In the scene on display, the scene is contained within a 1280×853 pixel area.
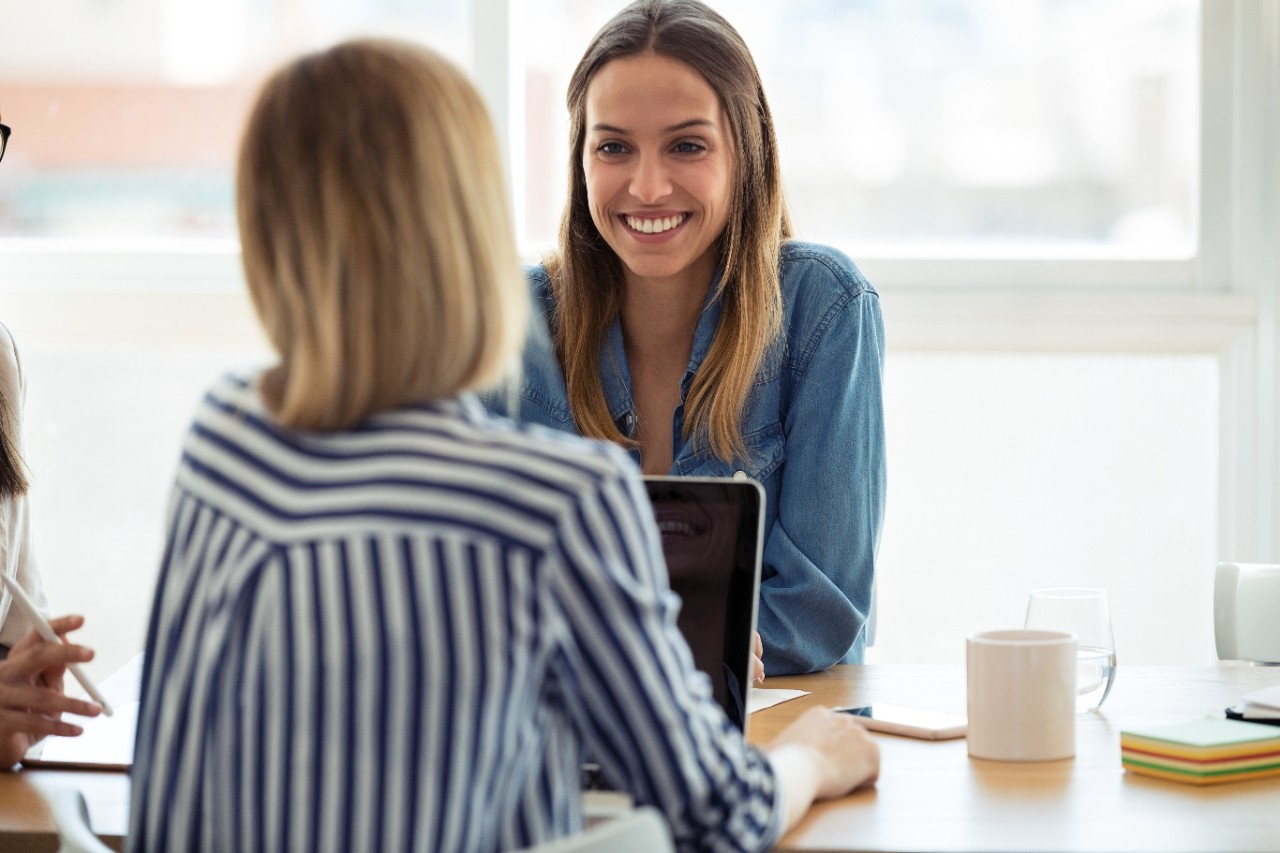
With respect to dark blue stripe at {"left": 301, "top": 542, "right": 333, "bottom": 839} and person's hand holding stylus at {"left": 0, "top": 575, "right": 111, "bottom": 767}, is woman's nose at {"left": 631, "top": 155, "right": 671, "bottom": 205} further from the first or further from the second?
dark blue stripe at {"left": 301, "top": 542, "right": 333, "bottom": 839}

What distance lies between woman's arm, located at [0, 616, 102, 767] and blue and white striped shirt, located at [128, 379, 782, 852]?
1.45 feet

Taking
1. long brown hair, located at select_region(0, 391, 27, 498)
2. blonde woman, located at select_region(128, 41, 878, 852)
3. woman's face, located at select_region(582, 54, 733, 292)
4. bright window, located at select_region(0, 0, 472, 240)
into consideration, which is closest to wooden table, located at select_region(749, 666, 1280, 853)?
blonde woman, located at select_region(128, 41, 878, 852)

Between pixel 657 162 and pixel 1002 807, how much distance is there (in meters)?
1.13

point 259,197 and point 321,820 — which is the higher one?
point 259,197

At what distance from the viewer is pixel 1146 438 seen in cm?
318

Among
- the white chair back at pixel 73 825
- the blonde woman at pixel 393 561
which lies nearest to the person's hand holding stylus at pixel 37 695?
the white chair back at pixel 73 825

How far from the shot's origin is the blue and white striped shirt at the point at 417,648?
92cm

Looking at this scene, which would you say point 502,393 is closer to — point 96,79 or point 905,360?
point 905,360

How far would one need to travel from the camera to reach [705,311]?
2170mm

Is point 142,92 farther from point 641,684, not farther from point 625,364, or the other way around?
point 641,684

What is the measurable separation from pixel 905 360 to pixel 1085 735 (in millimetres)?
1763

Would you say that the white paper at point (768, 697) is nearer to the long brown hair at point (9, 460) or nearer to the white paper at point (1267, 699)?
the white paper at point (1267, 699)

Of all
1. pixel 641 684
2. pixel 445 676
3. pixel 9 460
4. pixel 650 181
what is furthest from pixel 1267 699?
pixel 9 460

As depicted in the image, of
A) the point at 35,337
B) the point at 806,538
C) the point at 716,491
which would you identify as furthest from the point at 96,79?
the point at 716,491
